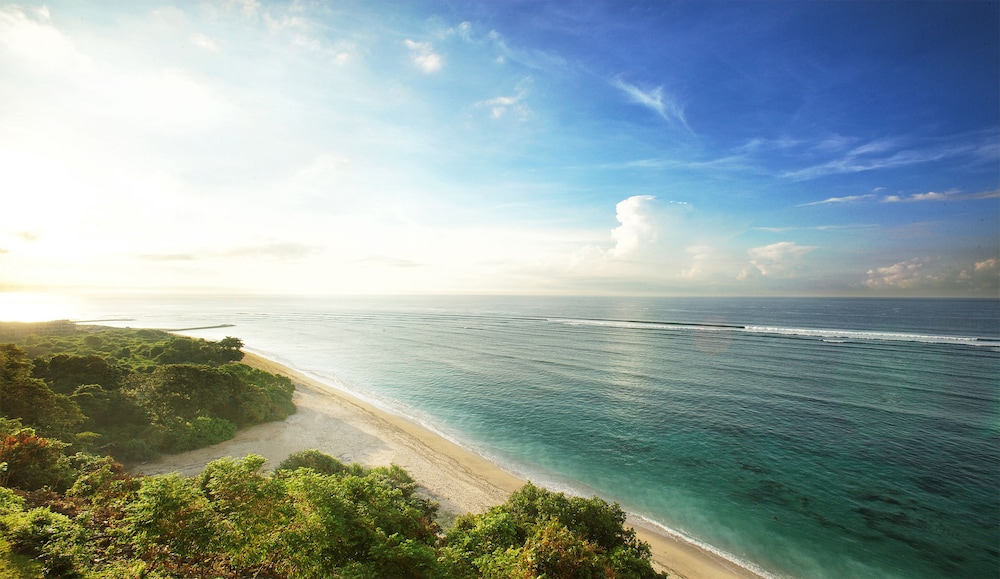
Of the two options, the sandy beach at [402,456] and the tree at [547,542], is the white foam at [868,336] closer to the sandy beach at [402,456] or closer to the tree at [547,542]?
the sandy beach at [402,456]

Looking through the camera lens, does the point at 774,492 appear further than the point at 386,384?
No

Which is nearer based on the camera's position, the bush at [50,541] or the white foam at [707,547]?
the bush at [50,541]

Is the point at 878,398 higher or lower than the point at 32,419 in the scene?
lower

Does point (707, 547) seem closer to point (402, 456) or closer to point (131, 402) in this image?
point (402, 456)

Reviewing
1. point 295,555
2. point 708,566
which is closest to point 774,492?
point 708,566

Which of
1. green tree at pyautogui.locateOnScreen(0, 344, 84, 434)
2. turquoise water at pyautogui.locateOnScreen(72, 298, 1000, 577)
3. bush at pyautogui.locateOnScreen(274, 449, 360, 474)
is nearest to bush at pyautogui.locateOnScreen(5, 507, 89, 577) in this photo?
bush at pyautogui.locateOnScreen(274, 449, 360, 474)

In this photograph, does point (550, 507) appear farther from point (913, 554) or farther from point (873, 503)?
point (873, 503)

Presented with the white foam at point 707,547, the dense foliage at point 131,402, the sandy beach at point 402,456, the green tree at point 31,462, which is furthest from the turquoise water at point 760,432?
the green tree at point 31,462
